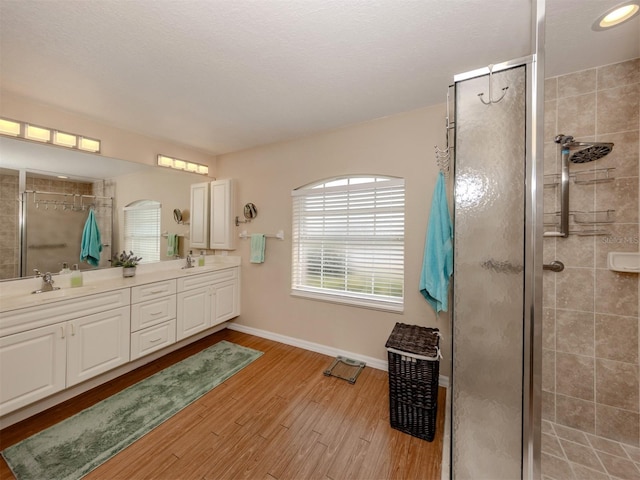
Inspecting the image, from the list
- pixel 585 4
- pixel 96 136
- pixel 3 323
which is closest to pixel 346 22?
pixel 585 4

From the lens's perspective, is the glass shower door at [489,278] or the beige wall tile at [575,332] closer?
the glass shower door at [489,278]

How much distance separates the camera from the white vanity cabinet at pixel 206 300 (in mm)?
2617

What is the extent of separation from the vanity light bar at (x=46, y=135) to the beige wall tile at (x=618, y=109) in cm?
410

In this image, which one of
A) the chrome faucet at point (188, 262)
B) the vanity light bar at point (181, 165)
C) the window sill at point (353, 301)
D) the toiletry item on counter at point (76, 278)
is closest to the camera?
the toiletry item on counter at point (76, 278)

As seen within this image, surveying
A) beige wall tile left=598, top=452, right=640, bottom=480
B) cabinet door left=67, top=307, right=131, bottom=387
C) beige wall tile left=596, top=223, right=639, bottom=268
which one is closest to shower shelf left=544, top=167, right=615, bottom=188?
beige wall tile left=596, top=223, right=639, bottom=268

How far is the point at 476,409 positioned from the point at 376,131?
7.45ft

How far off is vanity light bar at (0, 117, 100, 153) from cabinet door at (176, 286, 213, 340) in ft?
5.44

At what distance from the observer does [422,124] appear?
86.5 inches

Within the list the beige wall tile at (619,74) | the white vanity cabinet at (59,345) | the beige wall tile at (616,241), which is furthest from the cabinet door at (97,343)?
the beige wall tile at (619,74)

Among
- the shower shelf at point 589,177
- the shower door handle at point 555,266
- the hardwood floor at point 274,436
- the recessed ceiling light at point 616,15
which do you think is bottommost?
the hardwood floor at point 274,436

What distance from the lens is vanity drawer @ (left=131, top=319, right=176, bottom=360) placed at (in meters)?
2.20

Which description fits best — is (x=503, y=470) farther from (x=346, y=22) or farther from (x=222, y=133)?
(x=222, y=133)

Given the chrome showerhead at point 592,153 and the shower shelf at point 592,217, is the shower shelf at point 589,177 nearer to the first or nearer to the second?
the chrome showerhead at point 592,153

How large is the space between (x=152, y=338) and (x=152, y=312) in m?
0.25
